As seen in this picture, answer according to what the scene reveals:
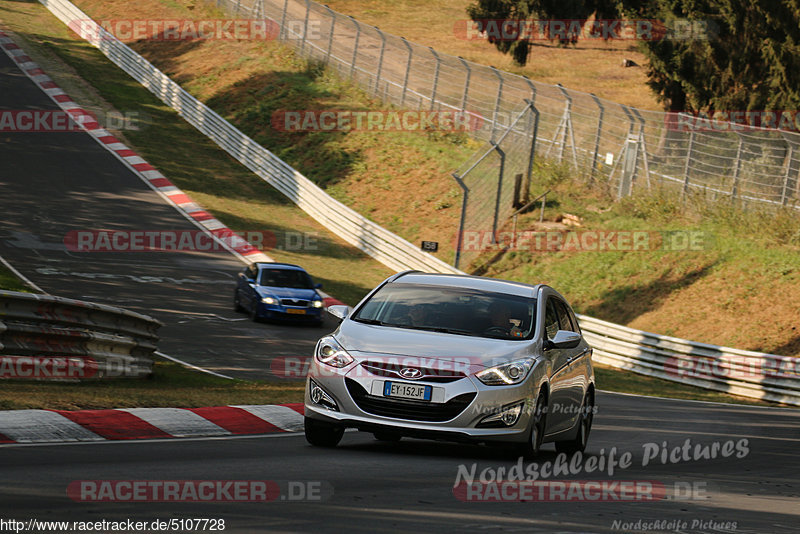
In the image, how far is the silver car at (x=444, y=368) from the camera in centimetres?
928

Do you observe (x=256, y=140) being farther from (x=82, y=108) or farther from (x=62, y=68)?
(x=62, y=68)

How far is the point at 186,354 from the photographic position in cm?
1934

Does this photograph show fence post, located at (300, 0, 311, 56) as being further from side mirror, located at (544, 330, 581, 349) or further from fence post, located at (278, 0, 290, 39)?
side mirror, located at (544, 330, 581, 349)

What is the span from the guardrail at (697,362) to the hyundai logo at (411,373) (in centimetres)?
1689

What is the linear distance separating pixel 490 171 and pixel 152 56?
28830mm

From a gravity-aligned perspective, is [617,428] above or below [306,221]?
above

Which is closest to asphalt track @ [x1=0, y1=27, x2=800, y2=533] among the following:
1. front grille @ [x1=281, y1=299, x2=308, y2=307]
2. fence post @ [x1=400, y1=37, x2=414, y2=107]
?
front grille @ [x1=281, y1=299, x2=308, y2=307]

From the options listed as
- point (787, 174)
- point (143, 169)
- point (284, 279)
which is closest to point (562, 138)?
point (787, 174)

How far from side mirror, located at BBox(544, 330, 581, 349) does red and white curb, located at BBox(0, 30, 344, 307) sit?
18.7m

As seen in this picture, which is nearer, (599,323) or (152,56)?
(599,323)

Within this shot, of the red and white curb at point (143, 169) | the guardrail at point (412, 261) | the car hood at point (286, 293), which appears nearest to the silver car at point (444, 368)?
the car hood at point (286, 293)

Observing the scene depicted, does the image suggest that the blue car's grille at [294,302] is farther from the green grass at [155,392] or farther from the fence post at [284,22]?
the fence post at [284,22]

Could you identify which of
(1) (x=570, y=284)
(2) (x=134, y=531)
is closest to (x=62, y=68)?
(1) (x=570, y=284)

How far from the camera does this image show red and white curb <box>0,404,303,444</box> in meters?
9.32
